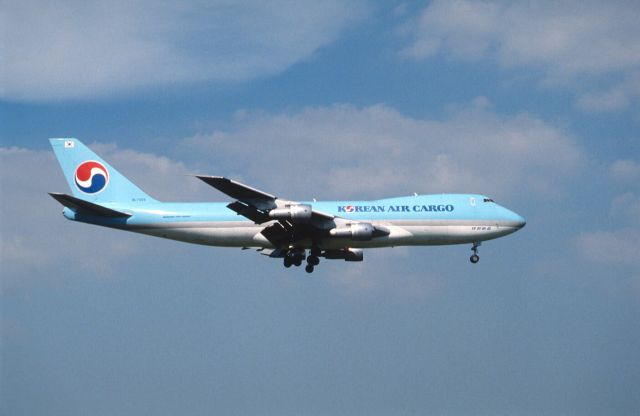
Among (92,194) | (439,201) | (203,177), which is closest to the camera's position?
(203,177)

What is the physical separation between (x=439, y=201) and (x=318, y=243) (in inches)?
356

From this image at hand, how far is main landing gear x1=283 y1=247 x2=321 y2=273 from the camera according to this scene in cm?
5422

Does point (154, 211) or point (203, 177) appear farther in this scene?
point (154, 211)

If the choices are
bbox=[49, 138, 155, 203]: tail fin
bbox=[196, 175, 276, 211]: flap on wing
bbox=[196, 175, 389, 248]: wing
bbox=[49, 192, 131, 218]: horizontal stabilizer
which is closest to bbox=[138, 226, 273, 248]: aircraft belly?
bbox=[196, 175, 389, 248]: wing

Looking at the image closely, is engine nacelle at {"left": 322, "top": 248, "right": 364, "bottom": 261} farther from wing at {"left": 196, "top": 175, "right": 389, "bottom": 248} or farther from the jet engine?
the jet engine

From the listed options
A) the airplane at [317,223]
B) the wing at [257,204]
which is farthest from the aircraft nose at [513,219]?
the wing at [257,204]

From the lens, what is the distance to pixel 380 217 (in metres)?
52.4

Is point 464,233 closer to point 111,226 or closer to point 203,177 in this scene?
point 203,177

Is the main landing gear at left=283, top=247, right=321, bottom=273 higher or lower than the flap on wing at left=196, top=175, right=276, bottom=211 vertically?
lower

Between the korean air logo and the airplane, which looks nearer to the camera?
the airplane

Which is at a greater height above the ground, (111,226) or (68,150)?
(68,150)

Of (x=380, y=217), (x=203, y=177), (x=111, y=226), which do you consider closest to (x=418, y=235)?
(x=380, y=217)

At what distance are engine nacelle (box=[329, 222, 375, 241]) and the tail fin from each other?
50.8 feet

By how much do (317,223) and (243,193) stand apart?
6.06 m
